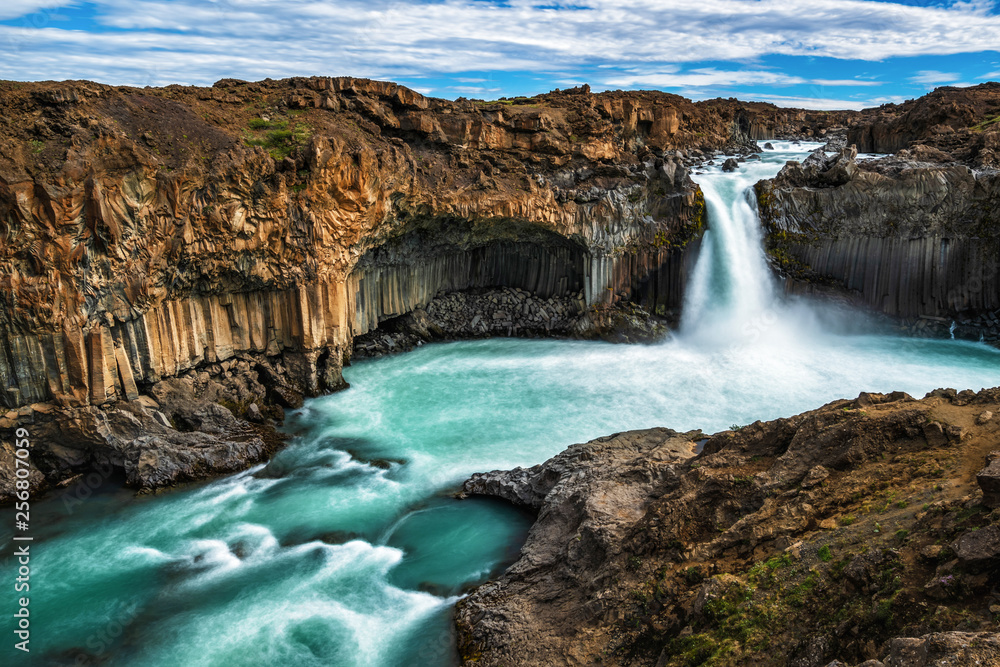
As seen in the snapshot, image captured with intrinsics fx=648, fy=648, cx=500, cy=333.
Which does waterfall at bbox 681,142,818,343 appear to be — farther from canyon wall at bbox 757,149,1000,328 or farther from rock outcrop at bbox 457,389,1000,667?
rock outcrop at bbox 457,389,1000,667

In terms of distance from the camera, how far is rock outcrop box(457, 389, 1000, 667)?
6.73m

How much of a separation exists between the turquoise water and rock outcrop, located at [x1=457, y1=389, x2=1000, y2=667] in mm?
1947

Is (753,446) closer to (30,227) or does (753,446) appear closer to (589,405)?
(589,405)

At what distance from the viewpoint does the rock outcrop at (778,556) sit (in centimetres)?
673

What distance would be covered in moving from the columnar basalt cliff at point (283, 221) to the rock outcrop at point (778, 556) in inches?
493

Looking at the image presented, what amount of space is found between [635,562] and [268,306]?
16.3m

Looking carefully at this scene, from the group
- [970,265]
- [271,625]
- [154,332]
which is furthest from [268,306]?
[970,265]

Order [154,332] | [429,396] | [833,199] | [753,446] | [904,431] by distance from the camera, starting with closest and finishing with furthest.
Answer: [904,431], [753,446], [154,332], [429,396], [833,199]

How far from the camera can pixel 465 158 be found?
27406 mm

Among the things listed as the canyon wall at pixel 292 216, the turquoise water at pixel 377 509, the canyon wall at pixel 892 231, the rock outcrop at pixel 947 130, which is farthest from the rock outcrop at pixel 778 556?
the rock outcrop at pixel 947 130

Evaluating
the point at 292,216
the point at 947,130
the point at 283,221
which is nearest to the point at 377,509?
the point at 283,221

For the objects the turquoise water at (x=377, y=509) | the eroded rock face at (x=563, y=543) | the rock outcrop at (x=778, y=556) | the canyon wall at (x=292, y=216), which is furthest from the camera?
the canyon wall at (x=292, y=216)

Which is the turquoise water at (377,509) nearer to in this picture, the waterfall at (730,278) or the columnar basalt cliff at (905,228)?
the waterfall at (730,278)

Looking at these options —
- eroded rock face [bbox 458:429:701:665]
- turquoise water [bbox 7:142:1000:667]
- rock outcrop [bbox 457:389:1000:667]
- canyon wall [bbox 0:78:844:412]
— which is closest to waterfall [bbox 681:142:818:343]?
A: canyon wall [bbox 0:78:844:412]
